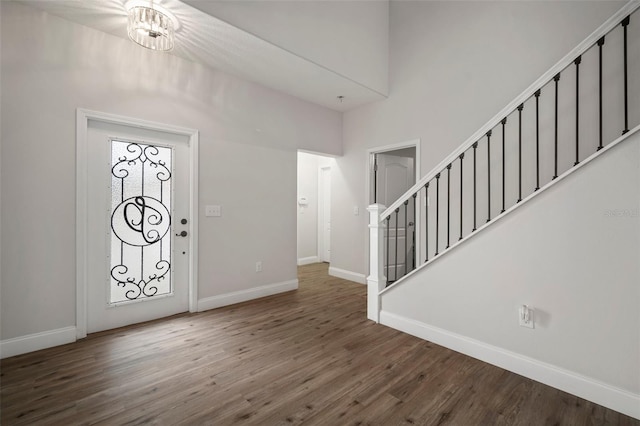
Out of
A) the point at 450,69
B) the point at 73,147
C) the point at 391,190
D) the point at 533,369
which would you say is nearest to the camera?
the point at 533,369

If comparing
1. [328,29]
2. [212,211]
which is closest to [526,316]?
[212,211]

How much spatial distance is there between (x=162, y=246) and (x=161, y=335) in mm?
930

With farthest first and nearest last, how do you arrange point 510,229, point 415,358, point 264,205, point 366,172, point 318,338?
point 366,172 → point 264,205 → point 318,338 → point 415,358 → point 510,229

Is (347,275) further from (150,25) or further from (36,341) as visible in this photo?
(150,25)

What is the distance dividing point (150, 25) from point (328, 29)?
1.93m

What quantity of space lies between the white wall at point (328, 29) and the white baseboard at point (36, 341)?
3.03 meters

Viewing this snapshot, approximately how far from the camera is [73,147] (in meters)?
2.58

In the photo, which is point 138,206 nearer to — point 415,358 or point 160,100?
point 160,100

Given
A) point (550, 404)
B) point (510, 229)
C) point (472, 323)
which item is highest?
point (510, 229)

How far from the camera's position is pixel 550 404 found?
1793 mm

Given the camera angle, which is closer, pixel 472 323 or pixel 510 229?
pixel 510 229

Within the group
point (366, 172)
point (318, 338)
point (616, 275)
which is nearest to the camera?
point (616, 275)

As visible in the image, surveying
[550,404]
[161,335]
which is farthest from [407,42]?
[161,335]

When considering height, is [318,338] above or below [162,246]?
below
